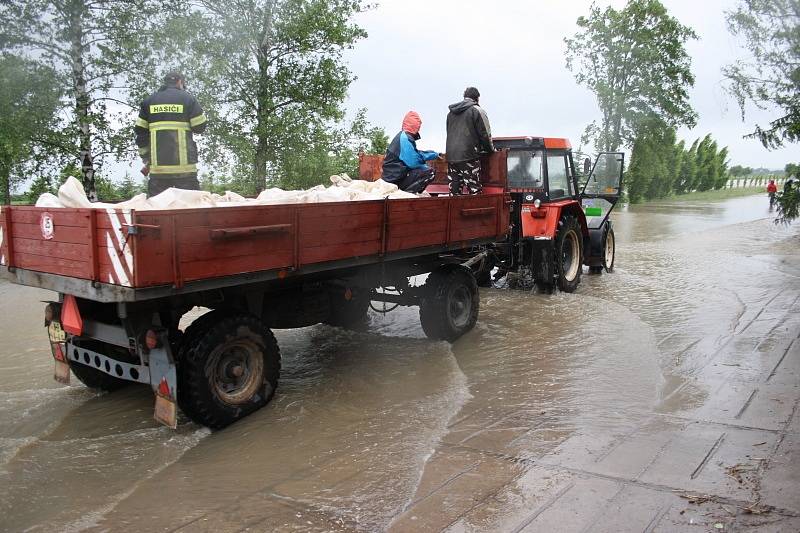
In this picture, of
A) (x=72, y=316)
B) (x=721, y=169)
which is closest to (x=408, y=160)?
(x=72, y=316)

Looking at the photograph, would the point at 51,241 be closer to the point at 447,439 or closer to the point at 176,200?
the point at 176,200

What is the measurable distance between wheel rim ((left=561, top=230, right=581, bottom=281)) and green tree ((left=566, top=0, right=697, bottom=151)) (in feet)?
80.2

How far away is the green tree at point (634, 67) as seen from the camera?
3178 centimetres

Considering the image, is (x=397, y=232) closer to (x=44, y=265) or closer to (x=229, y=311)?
(x=229, y=311)

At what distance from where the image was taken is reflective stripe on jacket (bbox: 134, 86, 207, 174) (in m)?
5.89

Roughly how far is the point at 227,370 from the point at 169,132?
8.16 feet

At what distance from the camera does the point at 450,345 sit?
699 centimetres

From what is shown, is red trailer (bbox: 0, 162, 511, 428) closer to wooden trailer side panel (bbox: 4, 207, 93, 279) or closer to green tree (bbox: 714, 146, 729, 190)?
wooden trailer side panel (bbox: 4, 207, 93, 279)

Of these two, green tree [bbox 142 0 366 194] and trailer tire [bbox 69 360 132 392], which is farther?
green tree [bbox 142 0 366 194]

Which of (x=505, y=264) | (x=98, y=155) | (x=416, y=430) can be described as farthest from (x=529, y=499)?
(x=98, y=155)

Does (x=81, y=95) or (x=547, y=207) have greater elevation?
(x=81, y=95)

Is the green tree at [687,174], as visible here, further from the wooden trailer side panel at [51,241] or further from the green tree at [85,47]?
the wooden trailer side panel at [51,241]

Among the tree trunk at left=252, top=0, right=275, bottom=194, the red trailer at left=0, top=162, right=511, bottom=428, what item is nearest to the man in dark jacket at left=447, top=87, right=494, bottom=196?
the red trailer at left=0, top=162, right=511, bottom=428

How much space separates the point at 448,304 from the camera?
696 cm
